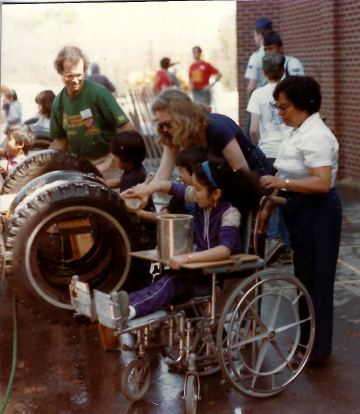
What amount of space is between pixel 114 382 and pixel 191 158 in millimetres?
1463

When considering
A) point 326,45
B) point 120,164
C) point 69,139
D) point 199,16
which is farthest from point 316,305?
point 199,16

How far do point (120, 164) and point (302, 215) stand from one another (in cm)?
139

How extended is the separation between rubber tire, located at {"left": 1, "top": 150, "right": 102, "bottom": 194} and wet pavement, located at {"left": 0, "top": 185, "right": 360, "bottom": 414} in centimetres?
126

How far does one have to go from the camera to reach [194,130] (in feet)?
15.6

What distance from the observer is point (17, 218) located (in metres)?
4.76

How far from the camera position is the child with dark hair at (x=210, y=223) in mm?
4246

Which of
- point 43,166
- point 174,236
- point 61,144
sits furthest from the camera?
point 61,144

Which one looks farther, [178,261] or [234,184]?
[234,184]

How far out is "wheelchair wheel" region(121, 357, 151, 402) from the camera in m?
4.36

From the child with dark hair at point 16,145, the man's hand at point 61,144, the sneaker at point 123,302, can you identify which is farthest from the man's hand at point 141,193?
the child with dark hair at point 16,145

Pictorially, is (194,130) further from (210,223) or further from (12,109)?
(12,109)

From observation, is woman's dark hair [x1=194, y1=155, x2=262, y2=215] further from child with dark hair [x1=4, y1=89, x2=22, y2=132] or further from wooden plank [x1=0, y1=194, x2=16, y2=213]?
child with dark hair [x1=4, y1=89, x2=22, y2=132]

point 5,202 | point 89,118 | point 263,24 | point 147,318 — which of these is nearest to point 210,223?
point 147,318

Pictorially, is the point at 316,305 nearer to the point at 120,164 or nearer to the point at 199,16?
the point at 120,164
